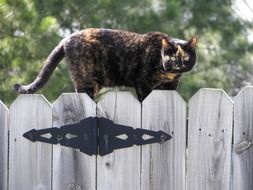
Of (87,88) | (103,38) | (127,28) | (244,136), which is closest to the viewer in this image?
(244,136)

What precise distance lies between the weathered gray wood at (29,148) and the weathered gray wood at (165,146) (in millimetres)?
465

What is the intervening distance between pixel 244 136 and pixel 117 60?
1447 millimetres

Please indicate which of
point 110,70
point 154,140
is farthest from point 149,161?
point 110,70

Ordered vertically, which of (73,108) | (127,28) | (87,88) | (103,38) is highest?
(127,28)

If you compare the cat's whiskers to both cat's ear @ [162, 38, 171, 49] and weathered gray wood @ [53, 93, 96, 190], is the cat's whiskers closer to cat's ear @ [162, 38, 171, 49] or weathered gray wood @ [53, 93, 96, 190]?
cat's ear @ [162, 38, 171, 49]

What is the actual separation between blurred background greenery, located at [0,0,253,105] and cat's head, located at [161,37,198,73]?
2369 mm

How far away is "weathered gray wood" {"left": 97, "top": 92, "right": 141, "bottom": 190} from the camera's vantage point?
278 centimetres

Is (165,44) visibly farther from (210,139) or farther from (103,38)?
(210,139)

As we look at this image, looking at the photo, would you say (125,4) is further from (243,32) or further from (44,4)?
(243,32)

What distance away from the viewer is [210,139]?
2.73 meters

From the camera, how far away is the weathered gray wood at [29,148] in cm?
286

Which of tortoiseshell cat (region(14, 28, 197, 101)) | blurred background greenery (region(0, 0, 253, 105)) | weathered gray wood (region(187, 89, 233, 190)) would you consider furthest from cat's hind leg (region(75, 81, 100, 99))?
blurred background greenery (region(0, 0, 253, 105))

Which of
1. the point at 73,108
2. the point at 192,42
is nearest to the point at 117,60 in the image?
the point at 192,42

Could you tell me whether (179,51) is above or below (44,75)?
above
